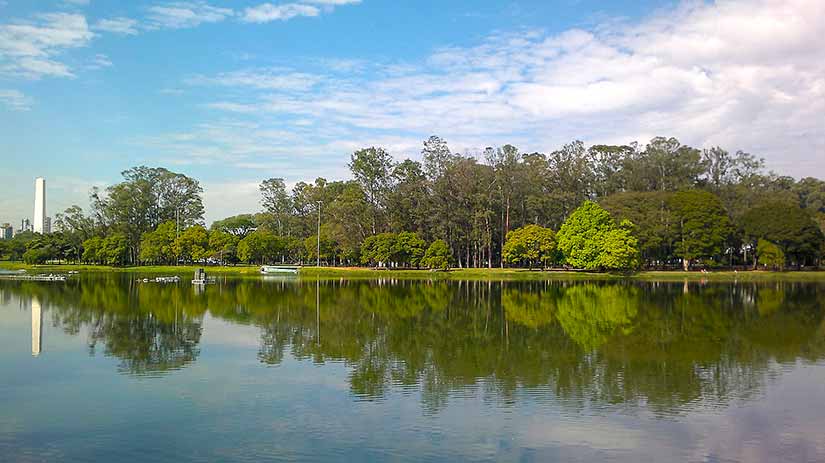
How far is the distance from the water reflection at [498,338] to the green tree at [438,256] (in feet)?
89.6

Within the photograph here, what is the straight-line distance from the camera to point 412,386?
15.3m

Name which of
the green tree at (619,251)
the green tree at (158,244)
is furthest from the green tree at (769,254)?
the green tree at (158,244)

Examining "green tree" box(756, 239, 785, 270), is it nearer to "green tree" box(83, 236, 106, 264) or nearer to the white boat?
the white boat

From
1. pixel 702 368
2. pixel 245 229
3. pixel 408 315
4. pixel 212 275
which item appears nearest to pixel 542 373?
pixel 702 368

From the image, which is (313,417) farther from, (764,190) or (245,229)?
(245,229)

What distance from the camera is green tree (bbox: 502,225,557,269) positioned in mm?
68625

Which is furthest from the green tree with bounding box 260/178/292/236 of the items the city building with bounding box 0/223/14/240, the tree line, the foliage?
the city building with bounding box 0/223/14/240

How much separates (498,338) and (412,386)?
27.6 feet

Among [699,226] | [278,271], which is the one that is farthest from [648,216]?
[278,271]

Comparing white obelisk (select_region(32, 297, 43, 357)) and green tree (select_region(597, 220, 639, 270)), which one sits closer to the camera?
white obelisk (select_region(32, 297, 43, 357))

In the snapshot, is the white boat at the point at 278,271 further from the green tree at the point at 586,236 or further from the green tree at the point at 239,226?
the green tree at the point at 239,226

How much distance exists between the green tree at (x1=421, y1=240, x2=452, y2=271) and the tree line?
0.17 metres

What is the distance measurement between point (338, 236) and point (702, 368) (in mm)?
64803

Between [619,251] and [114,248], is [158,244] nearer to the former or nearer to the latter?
[114,248]
